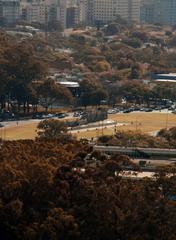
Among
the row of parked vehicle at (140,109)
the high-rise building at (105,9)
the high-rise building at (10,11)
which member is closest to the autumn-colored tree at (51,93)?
the row of parked vehicle at (140,109)

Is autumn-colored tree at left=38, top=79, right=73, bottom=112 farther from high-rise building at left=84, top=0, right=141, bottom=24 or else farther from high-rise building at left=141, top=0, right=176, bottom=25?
high-rise building at left=141, top=0, right=176, bottom=25

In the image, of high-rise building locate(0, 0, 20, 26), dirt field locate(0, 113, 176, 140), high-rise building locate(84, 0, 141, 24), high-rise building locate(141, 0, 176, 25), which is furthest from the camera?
high-rise building locate(141, 0, 176, 25)

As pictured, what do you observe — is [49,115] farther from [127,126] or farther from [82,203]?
[82,203]

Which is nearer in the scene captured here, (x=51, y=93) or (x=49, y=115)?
(x=49, y=115)

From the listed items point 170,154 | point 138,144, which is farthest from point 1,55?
point 170,154

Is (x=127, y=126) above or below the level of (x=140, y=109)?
above

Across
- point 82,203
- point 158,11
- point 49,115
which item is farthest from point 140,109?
point 158,11

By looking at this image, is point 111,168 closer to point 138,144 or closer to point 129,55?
point 138,144

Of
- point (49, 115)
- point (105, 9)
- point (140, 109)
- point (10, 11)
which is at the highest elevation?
point (10, 11)

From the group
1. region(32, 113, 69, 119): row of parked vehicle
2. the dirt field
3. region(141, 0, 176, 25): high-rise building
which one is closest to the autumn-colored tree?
region(32, 113, 69, 119): row of parked vehicle

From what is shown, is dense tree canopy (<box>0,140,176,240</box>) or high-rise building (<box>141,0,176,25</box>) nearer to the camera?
dense tree canopy (<box>0,140,176,240</box>)
